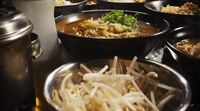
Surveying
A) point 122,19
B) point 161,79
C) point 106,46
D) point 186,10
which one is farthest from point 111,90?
point 186,10

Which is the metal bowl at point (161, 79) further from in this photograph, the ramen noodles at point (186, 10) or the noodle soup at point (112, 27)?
the ramen noodles at point (186, 10)

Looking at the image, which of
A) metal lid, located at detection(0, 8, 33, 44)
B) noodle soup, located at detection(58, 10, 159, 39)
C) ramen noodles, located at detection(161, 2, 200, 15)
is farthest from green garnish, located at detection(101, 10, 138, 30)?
metal lid, located at detection(0, 8, 33, 44)

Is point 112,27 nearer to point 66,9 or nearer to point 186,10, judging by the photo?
point 66,9

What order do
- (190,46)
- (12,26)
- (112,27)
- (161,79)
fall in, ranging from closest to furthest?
1. (12,26)
2. (161,79)
3. (190,46)
4. (112,27)

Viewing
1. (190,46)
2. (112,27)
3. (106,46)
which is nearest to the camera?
(106,46)

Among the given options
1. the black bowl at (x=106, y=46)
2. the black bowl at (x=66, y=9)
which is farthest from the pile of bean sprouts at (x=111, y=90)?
the black bowl at (x=66, y=9)

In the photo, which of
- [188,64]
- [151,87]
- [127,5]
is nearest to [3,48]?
[151,87]
